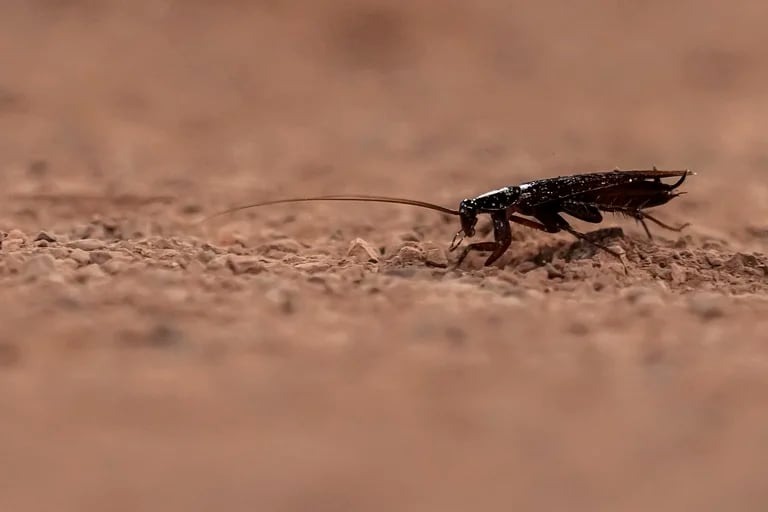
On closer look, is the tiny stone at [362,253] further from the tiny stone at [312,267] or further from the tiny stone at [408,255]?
the tiny stone at [312,267]

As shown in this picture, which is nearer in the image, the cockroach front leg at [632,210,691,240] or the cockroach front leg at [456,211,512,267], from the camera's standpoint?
the cockroach front leg at [456,211,512,267]

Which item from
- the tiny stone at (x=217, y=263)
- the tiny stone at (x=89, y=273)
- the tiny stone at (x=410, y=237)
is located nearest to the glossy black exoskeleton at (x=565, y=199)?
the tiny stone at (x=410, y=237)

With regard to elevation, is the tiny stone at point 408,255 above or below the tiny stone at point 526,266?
above

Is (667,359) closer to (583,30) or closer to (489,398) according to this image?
(489,398)

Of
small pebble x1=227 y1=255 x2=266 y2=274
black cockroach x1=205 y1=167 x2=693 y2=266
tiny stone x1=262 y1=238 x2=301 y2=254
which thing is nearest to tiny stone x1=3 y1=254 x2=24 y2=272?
small pebble x1=227 y1=255 x2=266 y2=274

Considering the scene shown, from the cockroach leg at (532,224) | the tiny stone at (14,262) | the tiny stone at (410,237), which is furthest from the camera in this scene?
the tiny stone at (410,237)

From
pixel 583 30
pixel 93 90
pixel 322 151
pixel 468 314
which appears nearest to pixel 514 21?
pixel 583 30

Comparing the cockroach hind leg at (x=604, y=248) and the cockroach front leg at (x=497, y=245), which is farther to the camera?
the cockroach front leg at (x=497, y=245)

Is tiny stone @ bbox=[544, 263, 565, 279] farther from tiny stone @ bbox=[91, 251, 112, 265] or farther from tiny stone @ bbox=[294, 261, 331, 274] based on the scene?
tiny stone @ bbox=[91, 251, 112, 265]
